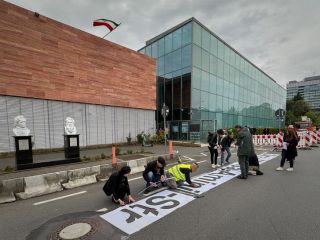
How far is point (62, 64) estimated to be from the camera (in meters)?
13.6

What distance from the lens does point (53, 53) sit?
13133 mm

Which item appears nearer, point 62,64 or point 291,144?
point 291,144

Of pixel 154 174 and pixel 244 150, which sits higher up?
pixel 244 150

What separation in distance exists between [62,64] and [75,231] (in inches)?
516

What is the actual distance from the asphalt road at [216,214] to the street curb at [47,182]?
0.33 m

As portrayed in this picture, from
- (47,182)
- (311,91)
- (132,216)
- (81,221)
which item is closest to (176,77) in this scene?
(47,182)

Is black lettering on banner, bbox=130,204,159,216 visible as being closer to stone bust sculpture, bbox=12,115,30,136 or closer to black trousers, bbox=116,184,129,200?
black trousers, bbox=116,184,129,200

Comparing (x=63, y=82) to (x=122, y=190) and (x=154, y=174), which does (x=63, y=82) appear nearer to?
(x=154, y=174)

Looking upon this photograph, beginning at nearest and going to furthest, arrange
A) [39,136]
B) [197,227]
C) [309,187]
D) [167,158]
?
[197,227]
[309,187]
[167,158]
[39,136]

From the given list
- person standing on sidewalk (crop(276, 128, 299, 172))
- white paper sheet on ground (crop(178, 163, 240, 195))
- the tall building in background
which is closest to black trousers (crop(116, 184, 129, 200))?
white paper sheet on ground (crop(178, 163, 240, 195))

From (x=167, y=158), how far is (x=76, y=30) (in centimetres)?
1187

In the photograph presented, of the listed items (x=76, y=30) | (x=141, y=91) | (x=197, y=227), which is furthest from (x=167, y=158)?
(x=76, y=30)

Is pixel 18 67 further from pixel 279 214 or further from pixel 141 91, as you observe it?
pixel 279 214

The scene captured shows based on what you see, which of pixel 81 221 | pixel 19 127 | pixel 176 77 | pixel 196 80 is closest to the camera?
pixel 81 221
